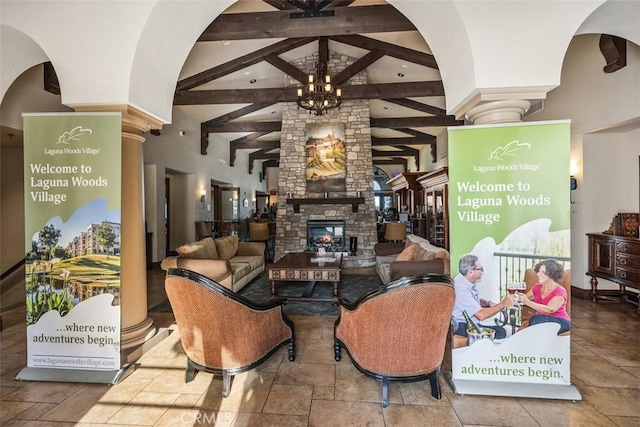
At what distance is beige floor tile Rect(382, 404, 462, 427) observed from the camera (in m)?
1.84

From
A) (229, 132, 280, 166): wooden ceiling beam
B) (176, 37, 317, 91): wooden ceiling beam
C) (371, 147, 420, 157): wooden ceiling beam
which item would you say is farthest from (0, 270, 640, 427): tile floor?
(371, 147, 420, 157): wooden ceiling beam

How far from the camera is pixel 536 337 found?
6.83 ft

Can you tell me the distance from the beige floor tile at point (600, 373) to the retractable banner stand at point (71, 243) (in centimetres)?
375

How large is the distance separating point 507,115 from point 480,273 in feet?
4.20

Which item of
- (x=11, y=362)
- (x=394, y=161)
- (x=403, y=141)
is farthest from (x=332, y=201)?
(x=394, y=161)

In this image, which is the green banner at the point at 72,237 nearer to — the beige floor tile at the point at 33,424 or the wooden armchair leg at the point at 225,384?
the beige floor tile at the point at 33,424

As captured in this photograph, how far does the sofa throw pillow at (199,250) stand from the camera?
14.0ft

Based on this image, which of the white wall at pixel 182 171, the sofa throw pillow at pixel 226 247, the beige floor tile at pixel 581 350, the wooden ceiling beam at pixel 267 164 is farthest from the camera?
the wooden ceiling beam at pixel 267 164

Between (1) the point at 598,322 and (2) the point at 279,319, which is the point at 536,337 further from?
(1) the point at 598,322

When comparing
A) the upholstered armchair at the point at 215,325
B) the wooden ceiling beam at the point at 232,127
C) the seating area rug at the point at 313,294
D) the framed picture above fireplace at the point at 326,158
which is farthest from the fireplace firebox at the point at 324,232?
the upholstered armchair at the point at 215,325

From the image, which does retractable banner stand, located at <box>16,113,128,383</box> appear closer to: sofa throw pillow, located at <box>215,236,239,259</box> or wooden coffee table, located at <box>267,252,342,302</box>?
wooden coffee table, located at <box>267,252,342,302</box>

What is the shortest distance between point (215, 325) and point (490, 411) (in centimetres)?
196

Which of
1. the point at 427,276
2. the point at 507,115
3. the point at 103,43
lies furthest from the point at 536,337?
the point at 103,43

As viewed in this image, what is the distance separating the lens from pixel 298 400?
6.77ft
